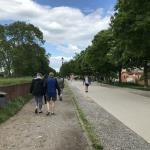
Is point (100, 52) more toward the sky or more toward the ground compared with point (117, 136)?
more toward the sky

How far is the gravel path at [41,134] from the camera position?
11.4 m

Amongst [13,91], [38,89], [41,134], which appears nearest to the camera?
[41,134]

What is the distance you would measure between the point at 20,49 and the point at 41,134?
3223 inches

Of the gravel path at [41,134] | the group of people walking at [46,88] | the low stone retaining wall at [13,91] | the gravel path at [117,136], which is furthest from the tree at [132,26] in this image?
the gravel path at [41,134]

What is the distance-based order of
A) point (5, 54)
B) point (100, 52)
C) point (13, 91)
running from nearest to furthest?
point (13, 91), point (5, 54), point (100, 52)

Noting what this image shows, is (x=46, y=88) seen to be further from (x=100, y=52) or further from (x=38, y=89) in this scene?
(x=100, y=52)

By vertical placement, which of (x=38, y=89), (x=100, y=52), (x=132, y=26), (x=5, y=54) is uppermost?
(x=100, y=52)

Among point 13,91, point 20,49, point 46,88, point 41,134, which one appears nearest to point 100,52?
point 20,49

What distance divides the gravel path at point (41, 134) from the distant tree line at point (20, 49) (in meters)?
71.3

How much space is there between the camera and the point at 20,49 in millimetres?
94562

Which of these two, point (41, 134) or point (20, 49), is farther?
point (20, 49)

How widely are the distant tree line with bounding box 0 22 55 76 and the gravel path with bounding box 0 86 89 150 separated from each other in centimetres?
7128

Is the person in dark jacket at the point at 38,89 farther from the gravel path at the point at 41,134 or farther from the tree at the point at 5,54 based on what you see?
the tree at the point at 5,54

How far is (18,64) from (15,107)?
68.0m
